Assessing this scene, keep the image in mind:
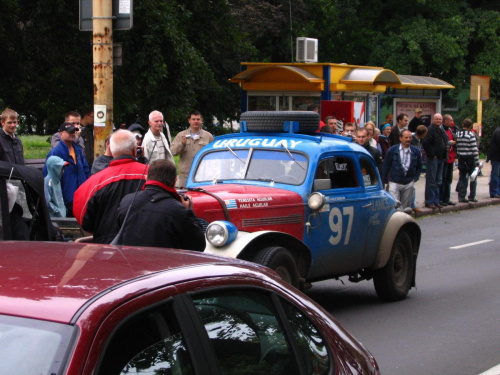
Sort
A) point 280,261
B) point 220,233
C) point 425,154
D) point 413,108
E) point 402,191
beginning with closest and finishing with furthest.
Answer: point 220,233
point 280,261
point 402,191
point 425,154
point 413,108

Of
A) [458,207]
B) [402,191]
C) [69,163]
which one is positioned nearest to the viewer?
[69,163]

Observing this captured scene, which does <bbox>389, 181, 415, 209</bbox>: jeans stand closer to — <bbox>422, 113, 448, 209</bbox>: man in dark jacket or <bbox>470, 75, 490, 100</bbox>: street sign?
<bbox>422, 113, 448, 209</bbox>: man in dark jacket

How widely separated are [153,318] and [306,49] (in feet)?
71.9

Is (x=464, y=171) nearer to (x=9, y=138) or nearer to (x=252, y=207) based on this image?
(x=9, y=138)

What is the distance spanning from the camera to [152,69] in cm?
1744

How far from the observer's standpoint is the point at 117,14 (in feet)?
33.9

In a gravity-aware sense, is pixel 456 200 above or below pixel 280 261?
below

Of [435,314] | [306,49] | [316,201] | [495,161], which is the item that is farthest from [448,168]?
[316,201]

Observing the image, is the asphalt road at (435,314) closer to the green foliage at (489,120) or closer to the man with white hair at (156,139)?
the man with white hair at (156,139)

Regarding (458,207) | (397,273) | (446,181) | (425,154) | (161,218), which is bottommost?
(458,207)

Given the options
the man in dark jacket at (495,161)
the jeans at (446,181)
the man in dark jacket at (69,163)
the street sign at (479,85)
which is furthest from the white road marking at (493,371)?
the street sign at (479,85)

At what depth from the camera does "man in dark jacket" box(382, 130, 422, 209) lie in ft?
53.3

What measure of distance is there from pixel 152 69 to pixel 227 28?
587 cm

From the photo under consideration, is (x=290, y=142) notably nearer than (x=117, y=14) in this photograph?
Yes
